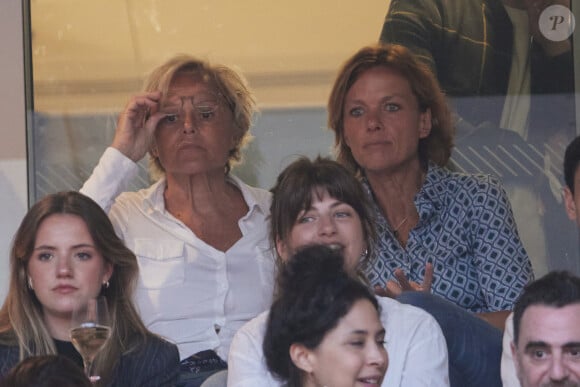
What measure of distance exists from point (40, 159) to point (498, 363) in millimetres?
2273

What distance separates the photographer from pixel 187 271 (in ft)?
14.5

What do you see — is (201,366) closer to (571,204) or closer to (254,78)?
(571,204)

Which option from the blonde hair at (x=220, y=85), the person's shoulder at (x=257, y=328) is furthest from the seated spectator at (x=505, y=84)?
the person's shoulder at (x=257, y=328)

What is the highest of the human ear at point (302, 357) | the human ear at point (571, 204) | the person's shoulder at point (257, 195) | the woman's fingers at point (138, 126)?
the woman's fingers at point (138, 126)

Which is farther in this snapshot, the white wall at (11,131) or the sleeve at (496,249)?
the white wall at (11,131)

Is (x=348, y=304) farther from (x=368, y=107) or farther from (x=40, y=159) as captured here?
(x=40, y=159)

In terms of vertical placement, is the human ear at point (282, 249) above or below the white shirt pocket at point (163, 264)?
above

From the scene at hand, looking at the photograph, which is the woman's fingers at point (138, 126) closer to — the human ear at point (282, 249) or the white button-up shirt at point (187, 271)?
the white button-up shirt at point (187, 271)

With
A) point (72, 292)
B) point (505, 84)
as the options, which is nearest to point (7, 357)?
point (72, 292)

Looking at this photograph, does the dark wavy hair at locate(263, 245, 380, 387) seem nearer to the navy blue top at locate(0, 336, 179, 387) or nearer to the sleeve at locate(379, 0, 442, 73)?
the navy blue top at locate(0, 336, 179, 387)

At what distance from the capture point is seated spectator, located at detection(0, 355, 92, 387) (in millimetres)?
2793

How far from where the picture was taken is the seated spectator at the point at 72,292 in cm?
372

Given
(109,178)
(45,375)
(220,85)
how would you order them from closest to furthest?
(45,375) → (109,178) → (220,85)

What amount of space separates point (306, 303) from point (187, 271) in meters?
1.14
